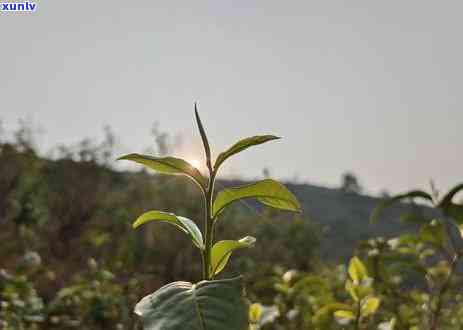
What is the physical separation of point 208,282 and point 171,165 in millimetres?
208

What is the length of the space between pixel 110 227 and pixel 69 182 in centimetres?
122

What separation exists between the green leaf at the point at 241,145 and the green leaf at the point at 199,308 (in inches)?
7.6

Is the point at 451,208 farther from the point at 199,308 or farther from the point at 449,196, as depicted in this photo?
Answer: the point at 199,308

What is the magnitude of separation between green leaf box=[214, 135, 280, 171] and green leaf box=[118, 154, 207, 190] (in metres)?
0.04

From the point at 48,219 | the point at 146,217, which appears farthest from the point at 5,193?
the point at 146,217

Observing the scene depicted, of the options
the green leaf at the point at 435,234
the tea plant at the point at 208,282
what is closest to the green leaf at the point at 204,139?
the tea plant at the point at 208,282

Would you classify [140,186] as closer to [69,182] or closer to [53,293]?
[69,182]

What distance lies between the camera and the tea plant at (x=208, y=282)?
1.94 feet

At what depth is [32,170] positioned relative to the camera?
954 cm

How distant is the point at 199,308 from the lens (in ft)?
1.98

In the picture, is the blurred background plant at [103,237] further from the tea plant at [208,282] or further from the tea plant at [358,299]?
the tea plant at [208,282]

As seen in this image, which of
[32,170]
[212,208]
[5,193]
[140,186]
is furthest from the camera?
[140,186]

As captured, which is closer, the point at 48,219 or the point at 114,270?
the point at 114,270

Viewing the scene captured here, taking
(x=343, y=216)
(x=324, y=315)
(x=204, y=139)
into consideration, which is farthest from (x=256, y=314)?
(x=343, y=216)
